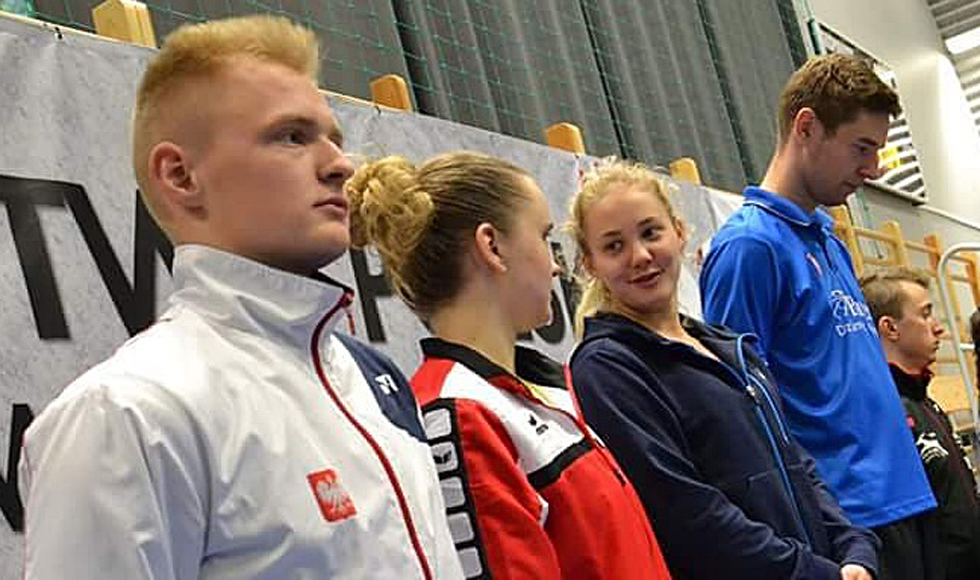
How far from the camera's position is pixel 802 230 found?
169 centimetres

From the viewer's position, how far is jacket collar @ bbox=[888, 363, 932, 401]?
2.23 metres

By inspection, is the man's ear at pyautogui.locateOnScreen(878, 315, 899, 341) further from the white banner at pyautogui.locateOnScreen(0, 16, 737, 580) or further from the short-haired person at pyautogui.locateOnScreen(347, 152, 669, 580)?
the white banner at pyautogui.locateOnScreen(0, 16, 737, 580)

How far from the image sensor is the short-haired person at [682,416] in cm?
127

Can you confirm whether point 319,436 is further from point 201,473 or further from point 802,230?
point 802,230

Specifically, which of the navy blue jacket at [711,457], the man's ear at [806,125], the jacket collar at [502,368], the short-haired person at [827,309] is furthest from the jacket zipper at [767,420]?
the man's ear at [806,125]

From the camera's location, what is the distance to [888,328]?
92.9 inches

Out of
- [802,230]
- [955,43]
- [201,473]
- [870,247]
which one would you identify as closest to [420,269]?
[201,473]

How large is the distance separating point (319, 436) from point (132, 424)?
14 cm

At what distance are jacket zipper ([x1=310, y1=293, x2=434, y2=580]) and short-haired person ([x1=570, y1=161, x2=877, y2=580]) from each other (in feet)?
1.65

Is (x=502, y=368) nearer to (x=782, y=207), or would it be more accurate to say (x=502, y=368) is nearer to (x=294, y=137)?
(x=294, y=137)

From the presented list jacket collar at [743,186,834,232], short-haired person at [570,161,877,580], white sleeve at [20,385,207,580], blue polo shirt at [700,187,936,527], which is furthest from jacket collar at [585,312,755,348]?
white sleeve at [20,385,207,580]

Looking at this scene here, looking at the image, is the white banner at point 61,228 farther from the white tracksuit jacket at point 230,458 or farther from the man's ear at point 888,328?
the man's ear at point 888,328

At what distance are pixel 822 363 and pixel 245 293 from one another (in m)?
0.99

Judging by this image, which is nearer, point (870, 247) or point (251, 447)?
point (251, 447)
